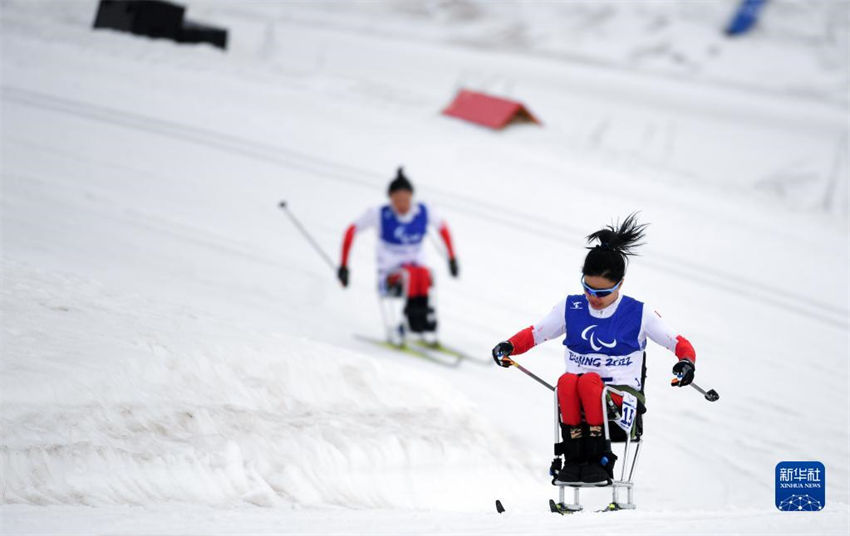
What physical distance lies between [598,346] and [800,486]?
1218 mm

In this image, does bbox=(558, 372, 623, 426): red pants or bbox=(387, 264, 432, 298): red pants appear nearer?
bbox=(558, 372, 623, 426): red pants

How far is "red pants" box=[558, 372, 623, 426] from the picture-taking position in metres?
4.86

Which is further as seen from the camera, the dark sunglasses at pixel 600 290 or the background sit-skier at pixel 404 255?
the background sit-skier at pixel 404 255

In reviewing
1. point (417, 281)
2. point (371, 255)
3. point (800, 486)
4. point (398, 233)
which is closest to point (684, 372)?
point (800, 486)

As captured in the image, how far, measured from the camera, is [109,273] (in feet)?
31.0

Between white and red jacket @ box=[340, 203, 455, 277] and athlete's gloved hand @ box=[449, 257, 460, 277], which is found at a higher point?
Answer: white and red jacket @ box=[340, 203, 455, 277]

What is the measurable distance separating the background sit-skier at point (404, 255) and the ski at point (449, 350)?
0.17ft

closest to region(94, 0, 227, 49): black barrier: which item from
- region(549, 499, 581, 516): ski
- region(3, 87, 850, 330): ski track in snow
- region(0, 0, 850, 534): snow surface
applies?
region(0, 0, 850, 534): snow surface

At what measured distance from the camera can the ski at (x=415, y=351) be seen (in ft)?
29.8

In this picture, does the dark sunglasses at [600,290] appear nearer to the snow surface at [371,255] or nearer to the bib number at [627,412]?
the bib number at [627,412]

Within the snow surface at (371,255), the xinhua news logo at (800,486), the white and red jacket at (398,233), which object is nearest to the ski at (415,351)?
the snow surface at (371,255)

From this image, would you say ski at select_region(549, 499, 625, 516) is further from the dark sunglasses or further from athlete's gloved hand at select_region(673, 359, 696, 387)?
the dark sunglasses

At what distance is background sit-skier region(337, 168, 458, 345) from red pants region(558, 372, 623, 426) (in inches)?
168

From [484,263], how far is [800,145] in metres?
7.52
